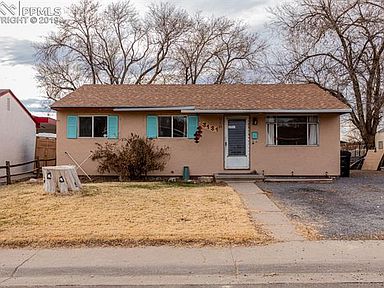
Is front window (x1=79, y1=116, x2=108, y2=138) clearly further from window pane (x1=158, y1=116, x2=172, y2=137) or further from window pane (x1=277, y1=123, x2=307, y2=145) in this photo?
window pane (x1=277, y1=123, x2=307, y2=145)

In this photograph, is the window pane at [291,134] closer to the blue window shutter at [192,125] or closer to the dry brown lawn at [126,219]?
the blue window shutter at [192,125]

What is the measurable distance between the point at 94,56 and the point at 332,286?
34690 mm

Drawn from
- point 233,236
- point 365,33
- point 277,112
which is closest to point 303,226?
point 233,236

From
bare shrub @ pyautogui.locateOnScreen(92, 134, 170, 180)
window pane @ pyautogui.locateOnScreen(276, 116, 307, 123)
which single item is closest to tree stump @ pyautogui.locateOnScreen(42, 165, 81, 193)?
bare shrub @ pyautogui.locateOnScreen(92, 134, 170, 180)

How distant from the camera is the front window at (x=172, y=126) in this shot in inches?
680

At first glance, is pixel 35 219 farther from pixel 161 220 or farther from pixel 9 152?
pixel 9 152

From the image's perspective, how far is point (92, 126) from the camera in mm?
17422

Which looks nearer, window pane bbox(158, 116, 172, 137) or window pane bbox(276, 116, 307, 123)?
window pane bbox(276, 116, 307, 123)

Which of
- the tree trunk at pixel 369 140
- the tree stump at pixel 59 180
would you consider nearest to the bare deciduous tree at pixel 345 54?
the tree trunk at pixel 369 140

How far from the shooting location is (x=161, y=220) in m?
8.59

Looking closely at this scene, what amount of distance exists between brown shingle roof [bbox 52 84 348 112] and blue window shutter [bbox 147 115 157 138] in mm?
577

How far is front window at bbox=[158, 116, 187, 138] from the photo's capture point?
17.3 metres

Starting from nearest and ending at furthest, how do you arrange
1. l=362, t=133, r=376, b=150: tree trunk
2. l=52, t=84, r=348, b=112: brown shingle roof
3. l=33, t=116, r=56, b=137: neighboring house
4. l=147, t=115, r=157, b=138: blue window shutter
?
l=52, t=84, r=348, b=112: brown shingle roof → l=147, t=115, r=157, b=138: blue window shutter → l=33, t=116, r=56, b=137: neighboring house → l=362, t=133, r=376, b=150: tree trunk

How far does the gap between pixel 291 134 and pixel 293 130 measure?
0.57 ft
